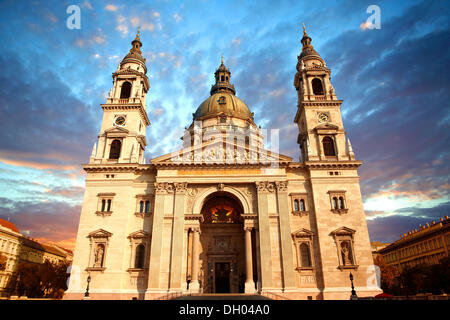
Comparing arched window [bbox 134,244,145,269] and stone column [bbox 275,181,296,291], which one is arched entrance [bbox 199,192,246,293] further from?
arched window [bbox 134,244,145,269]

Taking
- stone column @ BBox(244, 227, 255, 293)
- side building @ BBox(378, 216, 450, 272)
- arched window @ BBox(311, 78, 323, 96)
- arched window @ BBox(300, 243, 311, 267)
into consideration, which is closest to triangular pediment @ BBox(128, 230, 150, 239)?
stone column @ BBox(244, 227, 255, 293)

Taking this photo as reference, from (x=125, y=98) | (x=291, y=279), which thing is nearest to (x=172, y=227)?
(x=291, y=279)

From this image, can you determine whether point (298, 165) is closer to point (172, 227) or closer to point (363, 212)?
point (363, 212)

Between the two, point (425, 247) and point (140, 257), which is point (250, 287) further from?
point (425, 247)

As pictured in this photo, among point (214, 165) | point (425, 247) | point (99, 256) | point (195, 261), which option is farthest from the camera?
point (425, 247)

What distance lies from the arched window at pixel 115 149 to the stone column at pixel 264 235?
16794mm

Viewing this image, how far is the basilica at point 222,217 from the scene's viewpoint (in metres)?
28.6

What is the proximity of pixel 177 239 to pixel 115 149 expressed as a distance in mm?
13583

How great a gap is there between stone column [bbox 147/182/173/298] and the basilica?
95 mm

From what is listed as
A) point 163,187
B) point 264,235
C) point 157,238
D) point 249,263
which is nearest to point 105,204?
point 163,187

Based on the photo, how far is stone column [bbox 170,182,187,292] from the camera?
28.1 metres

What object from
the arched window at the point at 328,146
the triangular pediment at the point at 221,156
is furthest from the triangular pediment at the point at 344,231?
the arched window at the point at 328,146

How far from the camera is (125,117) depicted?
36719 millimetres

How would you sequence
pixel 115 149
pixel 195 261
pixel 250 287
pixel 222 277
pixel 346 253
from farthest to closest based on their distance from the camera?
1. pixel 115 149
2. pixel 222 277
3. pixel 195 261
4. pixel 346 253
5. pixel 250 287
